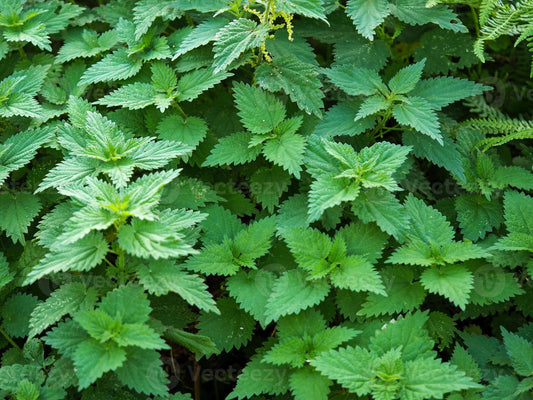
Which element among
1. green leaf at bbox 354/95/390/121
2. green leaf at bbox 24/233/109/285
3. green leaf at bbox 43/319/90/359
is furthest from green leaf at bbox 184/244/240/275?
green leaf at bbox 354/95/390/121

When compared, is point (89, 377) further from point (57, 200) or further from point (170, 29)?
point (170, 29)

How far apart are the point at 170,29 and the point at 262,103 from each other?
107cm

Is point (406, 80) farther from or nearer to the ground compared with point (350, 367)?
farther from the ground

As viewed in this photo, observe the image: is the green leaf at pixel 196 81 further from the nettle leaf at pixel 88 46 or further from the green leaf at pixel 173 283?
the green leaf at pixel 173 283

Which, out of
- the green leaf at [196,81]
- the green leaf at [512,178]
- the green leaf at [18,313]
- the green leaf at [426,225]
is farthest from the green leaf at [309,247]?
the green leaf at [18,313]

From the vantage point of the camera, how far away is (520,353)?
2.24m

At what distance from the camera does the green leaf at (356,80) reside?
2658 mm

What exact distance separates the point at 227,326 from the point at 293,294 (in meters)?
0.38

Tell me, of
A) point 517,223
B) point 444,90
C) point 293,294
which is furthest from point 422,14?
point 293,294

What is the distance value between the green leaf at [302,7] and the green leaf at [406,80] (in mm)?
487

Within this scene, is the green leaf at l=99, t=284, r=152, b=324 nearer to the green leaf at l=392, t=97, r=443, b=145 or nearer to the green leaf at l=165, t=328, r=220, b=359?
the green leaf at l=165, t=328, r=220, b=359

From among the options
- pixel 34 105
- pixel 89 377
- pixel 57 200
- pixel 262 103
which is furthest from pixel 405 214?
pixel 34 105

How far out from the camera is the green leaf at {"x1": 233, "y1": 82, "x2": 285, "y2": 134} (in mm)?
2641

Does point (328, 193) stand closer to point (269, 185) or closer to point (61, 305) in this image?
point (269, 185)
